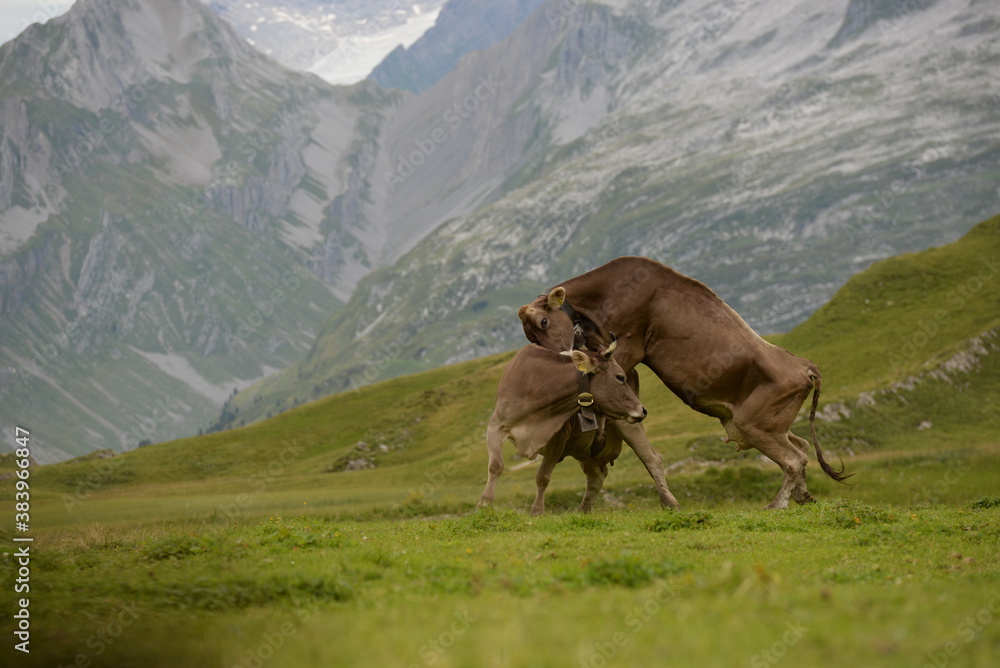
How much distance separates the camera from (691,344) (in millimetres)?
20609

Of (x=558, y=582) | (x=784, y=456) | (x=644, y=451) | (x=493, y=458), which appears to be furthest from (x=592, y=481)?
(x=558, y=582)

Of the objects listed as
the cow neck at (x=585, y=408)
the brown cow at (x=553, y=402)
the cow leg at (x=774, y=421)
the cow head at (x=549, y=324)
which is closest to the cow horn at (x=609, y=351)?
the brown cow at (x=553, y=402)

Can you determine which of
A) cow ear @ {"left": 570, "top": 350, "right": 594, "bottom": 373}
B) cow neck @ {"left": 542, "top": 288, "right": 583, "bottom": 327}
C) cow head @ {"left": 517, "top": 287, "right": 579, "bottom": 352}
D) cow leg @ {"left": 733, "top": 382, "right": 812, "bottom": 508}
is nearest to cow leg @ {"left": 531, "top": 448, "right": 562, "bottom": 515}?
cow ear @ {"left": 570, "top": 350, "right": 594, "bottom": 373}

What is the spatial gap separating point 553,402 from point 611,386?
1285mm

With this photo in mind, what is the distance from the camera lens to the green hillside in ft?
126

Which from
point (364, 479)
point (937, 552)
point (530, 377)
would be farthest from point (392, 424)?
point (937, 552)

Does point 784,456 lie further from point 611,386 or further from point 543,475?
point 543,475

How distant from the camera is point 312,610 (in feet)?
31.4

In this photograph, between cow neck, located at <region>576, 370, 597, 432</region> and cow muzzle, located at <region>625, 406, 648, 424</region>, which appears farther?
cow neck, located at <region>576, 370, 597, 432</region>

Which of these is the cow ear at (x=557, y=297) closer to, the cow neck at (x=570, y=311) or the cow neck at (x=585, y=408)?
the cow neck at (x=570, y=311)

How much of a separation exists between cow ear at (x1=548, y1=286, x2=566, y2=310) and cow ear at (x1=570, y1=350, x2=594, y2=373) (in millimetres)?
1402

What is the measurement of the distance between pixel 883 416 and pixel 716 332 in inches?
1052

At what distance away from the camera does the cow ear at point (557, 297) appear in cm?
2048

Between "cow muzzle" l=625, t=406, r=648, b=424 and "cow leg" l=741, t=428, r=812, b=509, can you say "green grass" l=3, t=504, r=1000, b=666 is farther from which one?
"cow leg" l=741, t=428, r=812, b=509
